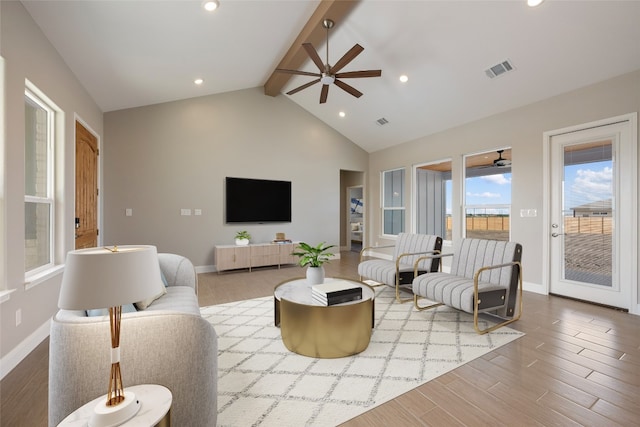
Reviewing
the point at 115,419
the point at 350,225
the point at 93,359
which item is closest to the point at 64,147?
the point at 93,359

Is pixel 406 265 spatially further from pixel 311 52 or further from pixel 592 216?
pixel 311 52

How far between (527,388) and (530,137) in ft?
12.2

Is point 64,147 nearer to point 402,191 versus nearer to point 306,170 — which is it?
point 306,170

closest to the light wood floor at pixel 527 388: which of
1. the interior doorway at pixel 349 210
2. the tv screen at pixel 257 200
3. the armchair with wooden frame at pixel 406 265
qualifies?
the armchair with wooden frame at pixel 406 265

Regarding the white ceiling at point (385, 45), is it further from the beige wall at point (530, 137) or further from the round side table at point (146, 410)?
the round side table at point (146, 410)

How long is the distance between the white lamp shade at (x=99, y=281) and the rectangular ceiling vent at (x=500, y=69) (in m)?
4.60

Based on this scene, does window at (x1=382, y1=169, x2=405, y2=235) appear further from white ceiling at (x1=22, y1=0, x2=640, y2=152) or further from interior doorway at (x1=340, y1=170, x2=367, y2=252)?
white ceiling at (x1=22, y1=0, x2=640, y2=152)

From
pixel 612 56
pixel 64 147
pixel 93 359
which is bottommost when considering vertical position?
pixel 93 359

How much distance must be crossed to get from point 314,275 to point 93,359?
6.26 feet

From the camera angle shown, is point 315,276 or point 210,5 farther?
point 210,5

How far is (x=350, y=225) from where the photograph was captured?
8953 mm

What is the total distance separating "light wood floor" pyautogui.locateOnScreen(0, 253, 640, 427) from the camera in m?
1.65

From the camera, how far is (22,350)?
2.29m

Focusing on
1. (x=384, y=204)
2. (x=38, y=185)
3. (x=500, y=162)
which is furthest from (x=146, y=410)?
(x=384, y=204)
